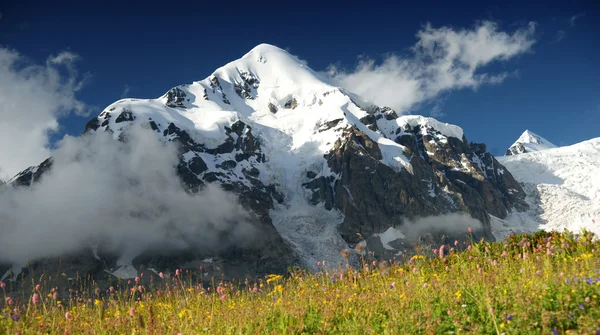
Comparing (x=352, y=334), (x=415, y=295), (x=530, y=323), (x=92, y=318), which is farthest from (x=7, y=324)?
(x=530, y=323)

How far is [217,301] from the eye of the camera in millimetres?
10000

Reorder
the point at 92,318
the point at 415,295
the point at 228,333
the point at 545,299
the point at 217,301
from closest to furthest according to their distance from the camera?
the point at 545,299 < the point at 228,333 < the point at 415,295 < the point at 92,318 < the point at 217,301

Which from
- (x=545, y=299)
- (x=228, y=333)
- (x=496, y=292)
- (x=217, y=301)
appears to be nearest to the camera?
(x=545, y=299)

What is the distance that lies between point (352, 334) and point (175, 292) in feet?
17.5

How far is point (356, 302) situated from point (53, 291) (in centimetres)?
560

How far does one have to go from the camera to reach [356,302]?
8125 millimetres

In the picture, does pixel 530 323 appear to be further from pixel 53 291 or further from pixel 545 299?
pixel 53 291

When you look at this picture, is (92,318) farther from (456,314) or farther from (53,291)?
(456,314)

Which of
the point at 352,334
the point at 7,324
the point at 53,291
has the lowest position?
the point at 352,334

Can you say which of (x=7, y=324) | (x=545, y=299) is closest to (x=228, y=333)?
(x=7, y=324)

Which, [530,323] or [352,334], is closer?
[530,323]

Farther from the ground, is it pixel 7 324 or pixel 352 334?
pixel 7 324

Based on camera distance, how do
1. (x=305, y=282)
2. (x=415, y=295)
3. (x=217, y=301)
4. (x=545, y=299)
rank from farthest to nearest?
(x=305, y=282)
(x=217, y=301)
(x=415, y=295)
(x=545, y=299)

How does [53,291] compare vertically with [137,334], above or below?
above
